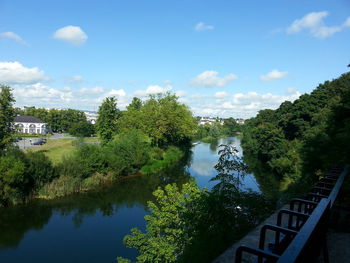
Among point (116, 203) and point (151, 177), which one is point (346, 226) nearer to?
point (116, 203)

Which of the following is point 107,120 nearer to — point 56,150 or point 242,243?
point 56,150

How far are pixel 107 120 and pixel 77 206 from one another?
79.8 feet

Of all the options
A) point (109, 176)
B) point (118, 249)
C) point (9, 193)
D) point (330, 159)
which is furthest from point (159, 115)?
point (330, 159)

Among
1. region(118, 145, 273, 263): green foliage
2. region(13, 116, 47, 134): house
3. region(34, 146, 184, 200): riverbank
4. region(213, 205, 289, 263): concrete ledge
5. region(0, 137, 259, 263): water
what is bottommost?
region(0, 137, 259, 263): water

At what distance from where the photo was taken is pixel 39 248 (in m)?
14.6

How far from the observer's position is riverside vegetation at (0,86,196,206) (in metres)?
21.1

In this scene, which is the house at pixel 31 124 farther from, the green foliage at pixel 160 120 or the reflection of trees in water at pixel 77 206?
the reflection of trees in water at pixel 77 206

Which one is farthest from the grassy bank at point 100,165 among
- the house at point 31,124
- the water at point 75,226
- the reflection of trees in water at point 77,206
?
the house at point 31,124

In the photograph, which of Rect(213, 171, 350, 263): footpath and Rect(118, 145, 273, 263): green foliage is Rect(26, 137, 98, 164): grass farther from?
Rect(213, 171, 350, 263): footpath

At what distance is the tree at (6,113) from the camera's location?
26359 millimetres

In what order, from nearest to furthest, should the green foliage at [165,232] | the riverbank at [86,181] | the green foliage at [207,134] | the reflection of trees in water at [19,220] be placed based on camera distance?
the green foliage at [165,232] → the reflection of trees in water at [19,220] → the riverbank at [86,181] → the green foliage at [207,134]

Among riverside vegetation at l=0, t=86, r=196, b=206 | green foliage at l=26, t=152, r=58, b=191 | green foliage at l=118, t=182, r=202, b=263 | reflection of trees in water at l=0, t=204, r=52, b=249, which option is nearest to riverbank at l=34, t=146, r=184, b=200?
riverside vegetation at l=0, t=86, r=196, b=206

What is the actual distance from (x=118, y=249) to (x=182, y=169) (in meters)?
22.5

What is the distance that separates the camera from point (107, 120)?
43812 mm
